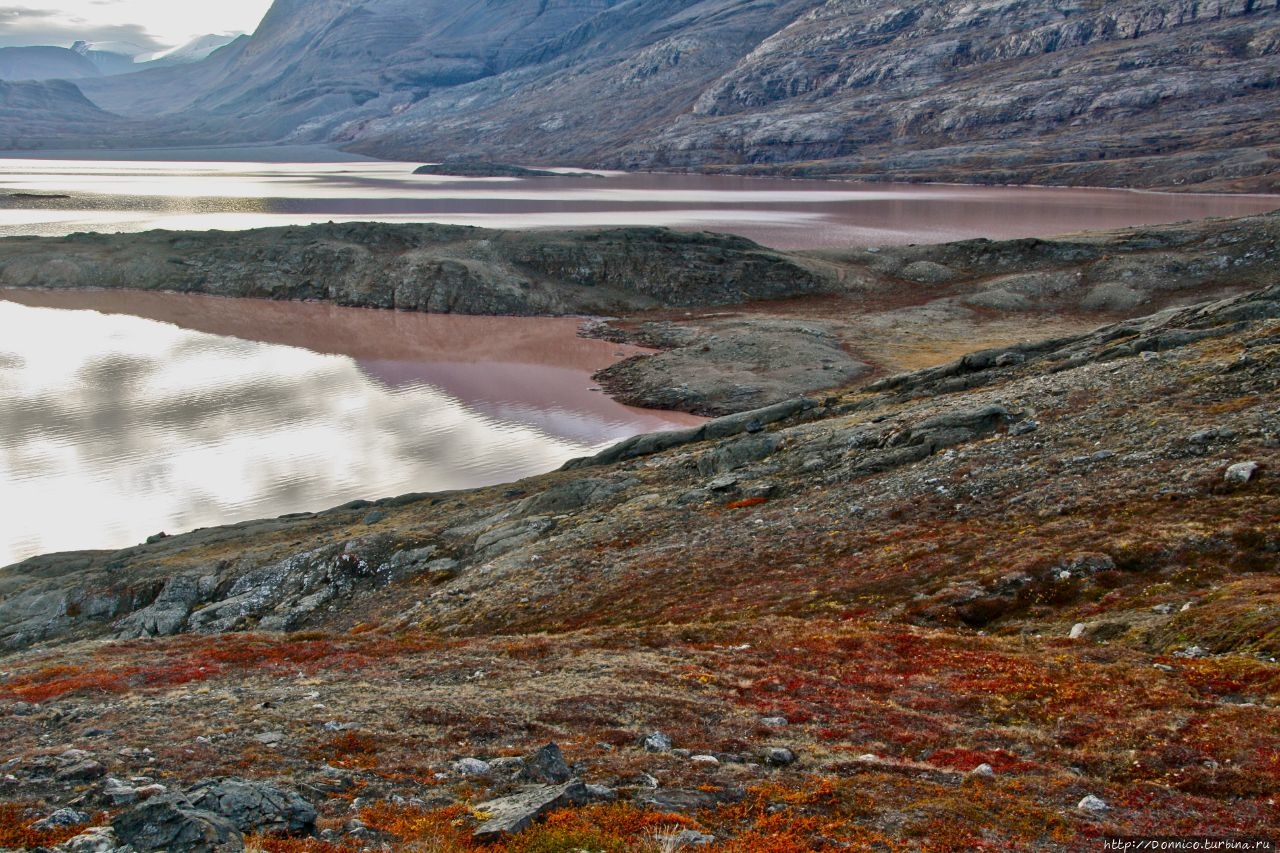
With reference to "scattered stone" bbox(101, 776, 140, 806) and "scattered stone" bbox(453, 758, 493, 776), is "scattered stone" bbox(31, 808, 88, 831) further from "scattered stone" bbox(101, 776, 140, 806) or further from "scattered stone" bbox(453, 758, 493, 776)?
"scattered stone" bbox(453, 758, 493, 776)

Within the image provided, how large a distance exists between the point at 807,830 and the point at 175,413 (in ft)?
194

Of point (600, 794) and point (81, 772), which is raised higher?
point (81, 772)

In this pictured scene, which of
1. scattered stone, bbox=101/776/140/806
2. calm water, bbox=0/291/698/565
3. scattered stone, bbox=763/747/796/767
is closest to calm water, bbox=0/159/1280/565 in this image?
calm water, bbox=0/291/698/565

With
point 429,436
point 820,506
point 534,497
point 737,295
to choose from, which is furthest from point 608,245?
point 820,506

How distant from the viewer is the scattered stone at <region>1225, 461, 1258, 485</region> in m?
23.9

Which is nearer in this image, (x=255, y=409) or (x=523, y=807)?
(x=523, y=807)

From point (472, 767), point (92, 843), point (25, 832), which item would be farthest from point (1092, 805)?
point (25, 832)

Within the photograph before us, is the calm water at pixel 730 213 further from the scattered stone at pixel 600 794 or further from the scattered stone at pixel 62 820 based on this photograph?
the scattered stone at pixel 62 820

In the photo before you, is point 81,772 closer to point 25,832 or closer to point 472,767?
point 25,832

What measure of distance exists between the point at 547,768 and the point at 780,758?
3788 mm

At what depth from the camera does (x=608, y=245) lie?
10669 cm

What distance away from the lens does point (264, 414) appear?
5931 cm

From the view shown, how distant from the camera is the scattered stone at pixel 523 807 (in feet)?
35.2

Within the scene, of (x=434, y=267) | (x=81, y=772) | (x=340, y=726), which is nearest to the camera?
(x=81, y=772)
